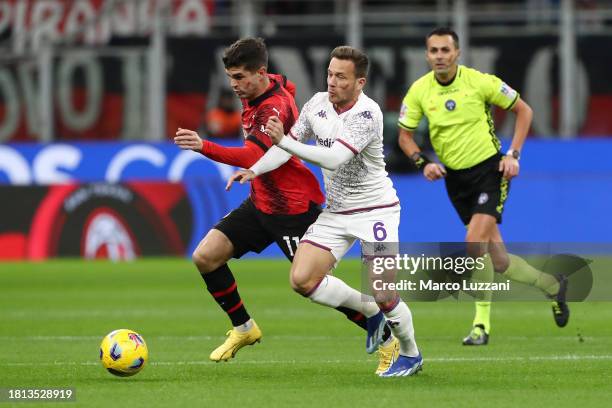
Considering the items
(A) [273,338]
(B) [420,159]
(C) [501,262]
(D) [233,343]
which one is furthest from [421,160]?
(D) [233,343]

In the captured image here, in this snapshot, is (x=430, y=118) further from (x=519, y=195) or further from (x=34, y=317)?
(x=519, y=195)

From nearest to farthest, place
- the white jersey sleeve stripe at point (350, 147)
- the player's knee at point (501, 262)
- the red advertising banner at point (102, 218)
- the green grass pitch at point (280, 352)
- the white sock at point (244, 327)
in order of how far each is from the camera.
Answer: the green grass pitch at point (280, 352) → the white jersey sleeve stripe at point (350, 147) → the white sock at point (244, 327) → the player's knee at point (501, 262) → the red advertising banner at point (102, 218)

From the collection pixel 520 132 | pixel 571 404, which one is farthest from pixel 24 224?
pixel 571 404

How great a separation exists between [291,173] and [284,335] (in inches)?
98.1

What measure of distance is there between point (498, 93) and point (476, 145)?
0.46 metres

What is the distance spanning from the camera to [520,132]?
10.9 metres

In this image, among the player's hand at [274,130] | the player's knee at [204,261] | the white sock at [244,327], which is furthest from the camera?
the white sock at [244,327]

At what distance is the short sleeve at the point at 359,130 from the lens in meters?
8.26

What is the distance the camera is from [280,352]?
10.1m

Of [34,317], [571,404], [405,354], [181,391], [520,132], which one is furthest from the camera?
[34,317]

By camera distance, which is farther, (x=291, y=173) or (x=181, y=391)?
(x=291, y=173)

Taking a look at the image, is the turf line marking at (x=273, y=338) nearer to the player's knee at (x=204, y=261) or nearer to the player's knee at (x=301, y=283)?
the player's knee at (x=204, y=261)

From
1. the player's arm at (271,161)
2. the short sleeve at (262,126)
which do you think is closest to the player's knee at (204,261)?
the player's arm at (271,161)

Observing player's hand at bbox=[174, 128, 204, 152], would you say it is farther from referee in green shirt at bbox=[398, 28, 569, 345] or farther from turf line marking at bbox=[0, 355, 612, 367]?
referee in green shirt at bbox=[398, 28, 569, 345]
